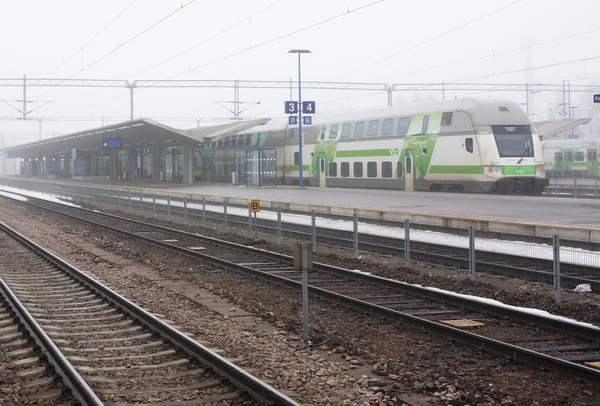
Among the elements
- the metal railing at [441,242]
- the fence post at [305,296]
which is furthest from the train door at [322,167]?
the fence post at [305,296]

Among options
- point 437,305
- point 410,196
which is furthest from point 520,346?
point 410,196

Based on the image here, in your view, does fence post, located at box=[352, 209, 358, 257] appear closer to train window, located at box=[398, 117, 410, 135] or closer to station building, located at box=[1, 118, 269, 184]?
train window, located at box=[398, 117, 410, 135]

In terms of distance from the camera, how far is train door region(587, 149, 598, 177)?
46.2 meters

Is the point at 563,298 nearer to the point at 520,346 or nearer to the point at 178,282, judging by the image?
the point at 520,346

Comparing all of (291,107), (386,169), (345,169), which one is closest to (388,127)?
(386,169)

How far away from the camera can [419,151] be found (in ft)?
101

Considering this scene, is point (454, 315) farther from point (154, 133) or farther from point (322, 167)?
point (154, 133)

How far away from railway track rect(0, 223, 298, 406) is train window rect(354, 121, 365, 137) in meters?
23.4

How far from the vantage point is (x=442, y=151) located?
29.3m

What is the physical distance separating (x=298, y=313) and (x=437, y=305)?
2036mm

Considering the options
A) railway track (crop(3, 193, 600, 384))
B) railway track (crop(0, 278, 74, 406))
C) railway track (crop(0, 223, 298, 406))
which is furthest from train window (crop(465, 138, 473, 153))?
railway track (crop(0, 278, 74, 406))

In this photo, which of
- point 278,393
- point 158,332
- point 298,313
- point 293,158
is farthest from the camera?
point 293,158

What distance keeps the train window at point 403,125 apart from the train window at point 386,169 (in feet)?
5.66

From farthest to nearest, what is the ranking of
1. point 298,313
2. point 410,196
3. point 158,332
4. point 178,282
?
point 410,196
point 178,282
point 298,313
point 158,332
